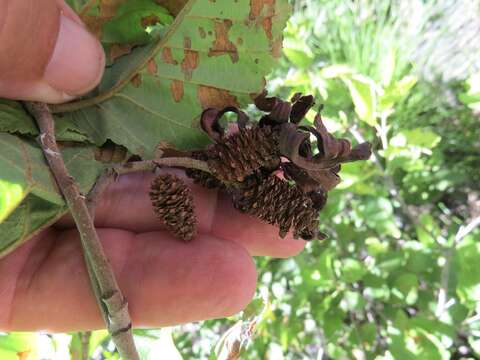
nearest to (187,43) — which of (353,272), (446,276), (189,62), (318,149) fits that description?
(189,62)

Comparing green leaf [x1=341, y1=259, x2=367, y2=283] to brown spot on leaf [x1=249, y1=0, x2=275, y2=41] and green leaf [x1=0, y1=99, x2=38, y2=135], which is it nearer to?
brown spot on leaf [x1=249, y1=0, x2=275, y2=41]

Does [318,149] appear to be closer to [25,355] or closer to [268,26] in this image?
[268,26]

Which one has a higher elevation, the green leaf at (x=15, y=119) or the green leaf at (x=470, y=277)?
the green leaf at (x=15, y=119)

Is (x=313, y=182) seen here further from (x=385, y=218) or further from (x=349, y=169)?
(x=385, y=218)

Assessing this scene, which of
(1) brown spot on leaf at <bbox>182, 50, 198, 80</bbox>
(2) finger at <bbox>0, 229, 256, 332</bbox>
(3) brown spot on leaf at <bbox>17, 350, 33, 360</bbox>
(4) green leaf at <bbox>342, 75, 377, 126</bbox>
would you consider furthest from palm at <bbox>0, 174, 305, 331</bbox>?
(4) green leaf at <bbox>342, 75, 377, 126</bbox>

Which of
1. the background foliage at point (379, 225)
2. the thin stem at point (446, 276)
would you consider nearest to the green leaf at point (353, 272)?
the background foliage at point (379, 225)

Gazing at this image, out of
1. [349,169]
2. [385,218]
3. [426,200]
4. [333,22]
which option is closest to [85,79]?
[349,169]

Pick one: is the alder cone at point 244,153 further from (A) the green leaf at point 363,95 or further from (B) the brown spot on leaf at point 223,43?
(A) the green leaf at point 363,95
